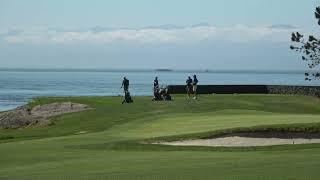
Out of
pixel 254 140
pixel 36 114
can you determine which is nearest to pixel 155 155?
pixel 254 140

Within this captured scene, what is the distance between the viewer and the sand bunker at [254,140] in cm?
2594

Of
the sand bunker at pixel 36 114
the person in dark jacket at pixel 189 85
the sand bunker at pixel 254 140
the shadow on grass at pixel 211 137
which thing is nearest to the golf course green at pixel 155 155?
the shadow on grass at pixel 211 137

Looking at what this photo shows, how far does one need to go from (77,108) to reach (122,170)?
34980 millimetres

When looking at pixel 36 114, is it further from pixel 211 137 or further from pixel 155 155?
pixel 155 155

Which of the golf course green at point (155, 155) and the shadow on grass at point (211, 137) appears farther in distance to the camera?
the shadow on grass at point (211, 137)

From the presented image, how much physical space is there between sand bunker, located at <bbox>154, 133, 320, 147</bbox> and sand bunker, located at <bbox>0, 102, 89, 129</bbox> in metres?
20.4

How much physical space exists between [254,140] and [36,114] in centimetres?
2833

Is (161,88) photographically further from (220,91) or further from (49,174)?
(49,174)

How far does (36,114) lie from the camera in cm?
5166

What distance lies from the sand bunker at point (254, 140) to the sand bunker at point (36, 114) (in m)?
20.4

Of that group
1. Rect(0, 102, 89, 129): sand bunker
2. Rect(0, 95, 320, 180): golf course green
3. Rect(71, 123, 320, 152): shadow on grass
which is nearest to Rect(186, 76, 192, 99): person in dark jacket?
Rect(0, 102, 89, 129): sand bunker

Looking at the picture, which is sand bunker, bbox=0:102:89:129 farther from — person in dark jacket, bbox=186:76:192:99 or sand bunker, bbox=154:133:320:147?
sand bunker, bbox=154:133:320:147

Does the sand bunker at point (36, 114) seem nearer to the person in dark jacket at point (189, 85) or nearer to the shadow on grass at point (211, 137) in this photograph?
the person in dark jacket at point (189, 85)

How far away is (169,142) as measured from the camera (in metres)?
26.3
